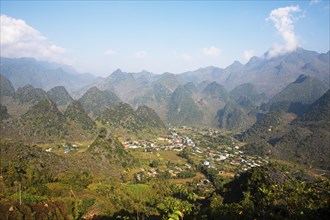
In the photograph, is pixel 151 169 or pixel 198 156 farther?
pixel 198 156

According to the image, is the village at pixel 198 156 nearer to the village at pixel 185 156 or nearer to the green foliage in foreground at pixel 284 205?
the village at pixel 185 156

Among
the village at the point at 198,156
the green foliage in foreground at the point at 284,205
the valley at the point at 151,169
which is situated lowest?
the village at the point at 198,156

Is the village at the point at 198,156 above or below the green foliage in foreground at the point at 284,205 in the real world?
below

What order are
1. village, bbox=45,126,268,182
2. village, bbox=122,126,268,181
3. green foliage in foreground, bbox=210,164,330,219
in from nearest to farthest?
green foliage in foreground, bbox=210,164,330,219
village, bbox=45,126,268,182
village, bbox=122,126,268,181

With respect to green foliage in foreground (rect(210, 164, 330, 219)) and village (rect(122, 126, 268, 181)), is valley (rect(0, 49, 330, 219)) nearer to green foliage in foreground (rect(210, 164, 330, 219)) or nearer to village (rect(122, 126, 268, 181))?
green foliage in foreground (rect(210, 164, 330, 219))

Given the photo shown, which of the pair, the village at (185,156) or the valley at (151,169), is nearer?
the valley at (151,169)

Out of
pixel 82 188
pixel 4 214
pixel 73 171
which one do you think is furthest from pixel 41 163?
pixel 4 214

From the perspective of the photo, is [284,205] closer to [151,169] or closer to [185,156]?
[151,169]

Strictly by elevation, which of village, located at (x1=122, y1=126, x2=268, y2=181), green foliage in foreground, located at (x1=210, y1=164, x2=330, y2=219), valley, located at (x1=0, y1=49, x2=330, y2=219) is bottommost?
village, located at (x1=122, y1=126, x2=268, y2=181)

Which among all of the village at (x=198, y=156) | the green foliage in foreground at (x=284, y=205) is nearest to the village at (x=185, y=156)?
the village at (x=198, y=156)

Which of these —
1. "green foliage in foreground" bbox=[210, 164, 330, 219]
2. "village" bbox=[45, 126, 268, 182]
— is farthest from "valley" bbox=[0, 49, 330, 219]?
"village" bbox=[45, 126, 268, 182]

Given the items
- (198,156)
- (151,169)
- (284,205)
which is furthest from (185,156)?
(284,205)

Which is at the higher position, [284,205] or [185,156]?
[284,205]
